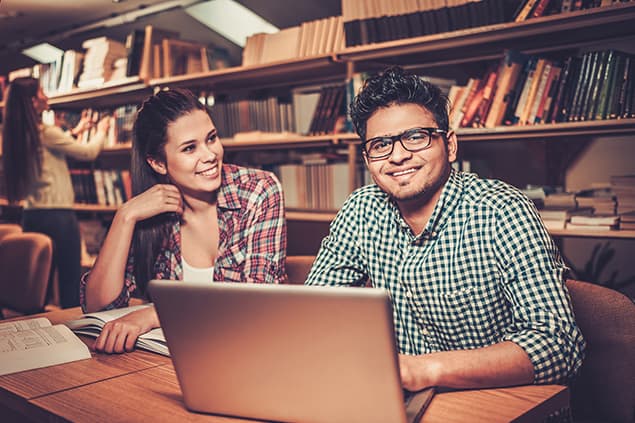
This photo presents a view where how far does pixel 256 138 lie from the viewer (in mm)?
3365

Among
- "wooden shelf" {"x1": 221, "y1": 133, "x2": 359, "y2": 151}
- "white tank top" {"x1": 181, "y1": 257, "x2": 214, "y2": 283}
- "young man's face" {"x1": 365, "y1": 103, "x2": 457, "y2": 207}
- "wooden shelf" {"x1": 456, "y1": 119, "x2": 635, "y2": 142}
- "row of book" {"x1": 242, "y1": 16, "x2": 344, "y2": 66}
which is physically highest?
"row of book" {"x1": 242, "y1": 16, "x2": 344, "y2": 66}

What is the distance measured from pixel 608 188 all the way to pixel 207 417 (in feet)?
7.03

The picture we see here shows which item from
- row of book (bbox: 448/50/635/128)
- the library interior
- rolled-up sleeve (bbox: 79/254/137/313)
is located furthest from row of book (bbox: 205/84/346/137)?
rolled-up sleeve (bbox: 79/254/137/313)

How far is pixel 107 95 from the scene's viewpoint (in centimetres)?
432

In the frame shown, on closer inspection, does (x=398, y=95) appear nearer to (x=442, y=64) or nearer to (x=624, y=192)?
(x=624, y=192)

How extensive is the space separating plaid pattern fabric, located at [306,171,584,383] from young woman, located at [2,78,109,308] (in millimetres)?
2811

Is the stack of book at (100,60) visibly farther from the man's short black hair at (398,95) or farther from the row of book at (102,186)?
the man's short black hair at (398,95)

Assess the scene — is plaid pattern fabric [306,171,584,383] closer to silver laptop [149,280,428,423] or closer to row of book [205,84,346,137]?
silver laptop [149,280,428,423]

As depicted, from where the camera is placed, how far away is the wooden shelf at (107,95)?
395 centimetres

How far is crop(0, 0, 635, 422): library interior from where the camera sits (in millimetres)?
1129

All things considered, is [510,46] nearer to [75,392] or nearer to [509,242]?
[509,242]

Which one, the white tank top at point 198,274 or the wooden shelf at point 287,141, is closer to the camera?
the white tank top at point 198,274

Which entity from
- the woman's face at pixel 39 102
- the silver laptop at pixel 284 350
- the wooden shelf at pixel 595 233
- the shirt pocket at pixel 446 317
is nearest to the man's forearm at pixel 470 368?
the silver laptop at pixel 284 350

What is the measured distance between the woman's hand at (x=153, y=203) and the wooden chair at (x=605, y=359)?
111 cm
